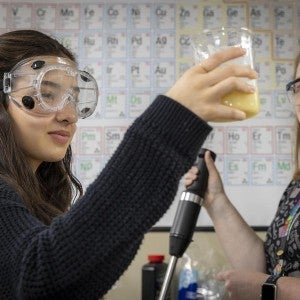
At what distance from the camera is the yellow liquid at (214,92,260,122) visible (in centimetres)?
78

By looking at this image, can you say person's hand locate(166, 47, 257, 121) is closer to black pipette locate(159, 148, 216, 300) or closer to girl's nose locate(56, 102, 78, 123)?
girl's nose locate(56, 102, 78, 123)

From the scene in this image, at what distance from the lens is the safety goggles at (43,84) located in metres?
1.06

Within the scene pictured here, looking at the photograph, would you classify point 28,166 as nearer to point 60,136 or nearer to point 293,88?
point 60,136

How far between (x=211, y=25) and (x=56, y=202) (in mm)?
1254

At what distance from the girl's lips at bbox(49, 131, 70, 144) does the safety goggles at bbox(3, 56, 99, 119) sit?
0.17 ft

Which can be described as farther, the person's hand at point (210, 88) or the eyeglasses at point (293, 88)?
the eyeglasses at point (293, 88)

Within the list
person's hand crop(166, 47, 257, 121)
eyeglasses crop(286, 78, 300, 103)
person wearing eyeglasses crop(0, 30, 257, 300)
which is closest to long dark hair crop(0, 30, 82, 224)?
person wearing eyeglasses crop(0, 30, 257, 300)

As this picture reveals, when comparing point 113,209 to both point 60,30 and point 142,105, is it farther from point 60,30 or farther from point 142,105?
point 60,30

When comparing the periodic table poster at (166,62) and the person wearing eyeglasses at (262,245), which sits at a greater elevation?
the periodic table poster at (166,62)

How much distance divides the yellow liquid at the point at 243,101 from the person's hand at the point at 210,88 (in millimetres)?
53

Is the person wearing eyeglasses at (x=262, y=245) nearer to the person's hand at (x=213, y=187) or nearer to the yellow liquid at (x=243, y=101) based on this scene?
the person's hand at (x=213, y=187)

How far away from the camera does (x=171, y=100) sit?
2.33ft

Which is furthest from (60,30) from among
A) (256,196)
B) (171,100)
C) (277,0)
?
(171,100)

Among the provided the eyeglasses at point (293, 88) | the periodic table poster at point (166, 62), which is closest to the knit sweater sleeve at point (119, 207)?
the eyeglasses at point (293, 88)
